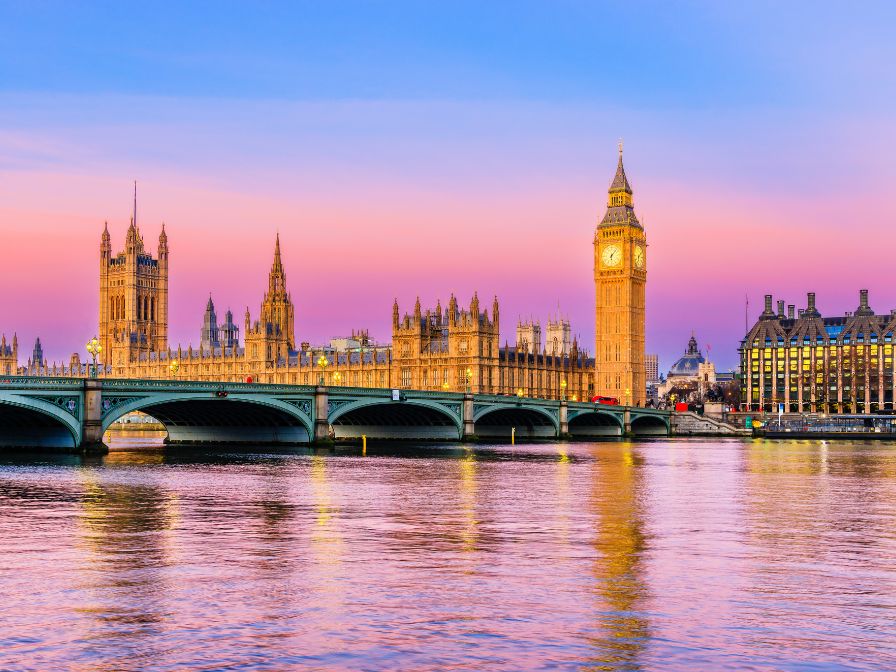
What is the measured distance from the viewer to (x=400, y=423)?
117938 millimetres

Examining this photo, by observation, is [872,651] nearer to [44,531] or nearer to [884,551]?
[884,551]

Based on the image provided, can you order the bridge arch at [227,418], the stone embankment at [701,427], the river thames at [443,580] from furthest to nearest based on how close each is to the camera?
the stone embankment at [701,427], the bridge arch at [227,418], the river thames at [443,580]

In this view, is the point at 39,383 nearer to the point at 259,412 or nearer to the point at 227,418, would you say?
the point at 259,412

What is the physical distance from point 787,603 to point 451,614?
5682 mm

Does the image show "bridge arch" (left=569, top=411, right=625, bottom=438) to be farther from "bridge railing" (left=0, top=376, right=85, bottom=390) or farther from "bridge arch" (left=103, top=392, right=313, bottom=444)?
"bridge railing" (left=0, top=376, right=85, bottom=390)

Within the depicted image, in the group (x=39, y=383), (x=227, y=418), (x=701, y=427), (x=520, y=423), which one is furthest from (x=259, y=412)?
(x=701, y=427)

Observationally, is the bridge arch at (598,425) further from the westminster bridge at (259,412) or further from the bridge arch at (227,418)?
the bridge arch at (227,418)

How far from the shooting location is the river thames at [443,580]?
51.0ft

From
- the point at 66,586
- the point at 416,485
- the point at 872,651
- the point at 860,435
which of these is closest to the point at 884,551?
the point at 872,651

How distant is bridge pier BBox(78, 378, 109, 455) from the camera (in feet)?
235

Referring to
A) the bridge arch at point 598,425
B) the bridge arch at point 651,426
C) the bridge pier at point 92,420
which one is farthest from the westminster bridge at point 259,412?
the bridge arch at point 651,426

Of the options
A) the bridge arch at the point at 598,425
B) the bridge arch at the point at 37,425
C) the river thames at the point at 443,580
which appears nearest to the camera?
the river thames at the point at 443,580

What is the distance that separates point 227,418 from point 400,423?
77.6ft

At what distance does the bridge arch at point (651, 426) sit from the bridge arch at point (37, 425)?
107000mm
